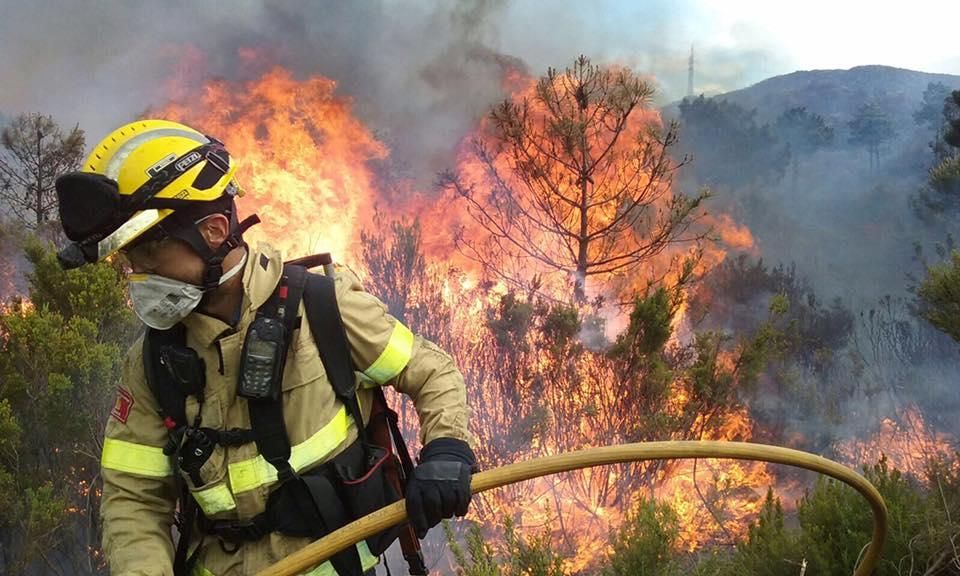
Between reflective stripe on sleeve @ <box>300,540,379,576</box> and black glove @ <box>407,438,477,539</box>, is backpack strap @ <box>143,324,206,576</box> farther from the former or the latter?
black glove @ <box>407,438,477,539</box>

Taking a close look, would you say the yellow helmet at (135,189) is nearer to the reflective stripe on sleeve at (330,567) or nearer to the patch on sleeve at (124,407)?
the patch on sleeve at (124,407)

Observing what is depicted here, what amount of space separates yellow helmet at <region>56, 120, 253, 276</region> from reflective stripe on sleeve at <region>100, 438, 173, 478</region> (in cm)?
53

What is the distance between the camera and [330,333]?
1.89 metres

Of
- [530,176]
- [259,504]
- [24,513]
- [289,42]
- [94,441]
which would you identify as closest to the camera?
[259,504]

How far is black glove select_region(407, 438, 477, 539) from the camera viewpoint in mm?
1728

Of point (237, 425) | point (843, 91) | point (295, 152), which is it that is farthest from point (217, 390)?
point (843, 91)

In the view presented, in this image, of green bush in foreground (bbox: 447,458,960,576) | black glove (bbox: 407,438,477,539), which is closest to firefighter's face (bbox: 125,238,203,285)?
black glove (bbox: 407,438,477,539)

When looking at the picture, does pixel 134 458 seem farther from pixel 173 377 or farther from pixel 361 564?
pixel 361 564

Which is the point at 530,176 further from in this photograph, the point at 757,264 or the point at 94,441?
the point at 94,441

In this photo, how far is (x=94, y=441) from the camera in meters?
6.36

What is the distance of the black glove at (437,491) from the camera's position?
68.0 inches

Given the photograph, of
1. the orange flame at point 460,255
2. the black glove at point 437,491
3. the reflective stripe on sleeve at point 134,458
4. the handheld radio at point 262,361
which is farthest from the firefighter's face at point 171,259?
the orange flame at point 460,255

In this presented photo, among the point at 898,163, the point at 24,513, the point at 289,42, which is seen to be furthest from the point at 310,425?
the point at 898,163

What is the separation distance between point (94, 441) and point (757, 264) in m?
13.5
